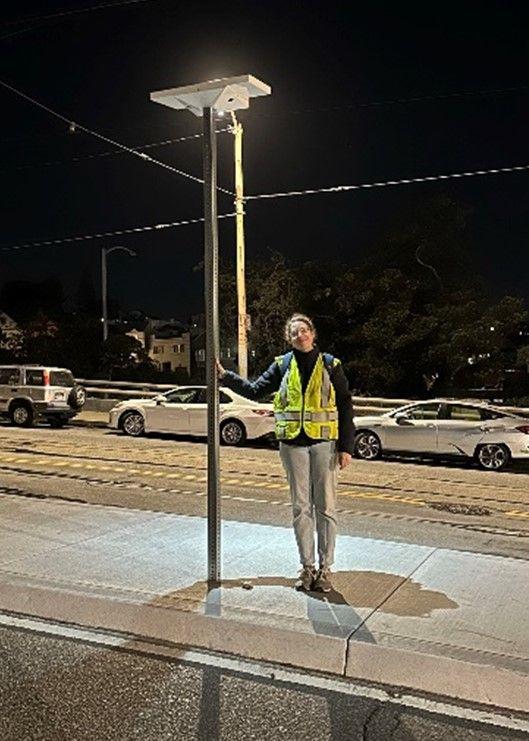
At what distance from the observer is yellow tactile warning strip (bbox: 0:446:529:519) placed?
1080 cm

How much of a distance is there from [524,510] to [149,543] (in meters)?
5.38

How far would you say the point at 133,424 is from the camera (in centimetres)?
1878

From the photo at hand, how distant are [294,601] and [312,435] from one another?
1084 mm

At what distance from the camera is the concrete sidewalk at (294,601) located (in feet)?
15.3

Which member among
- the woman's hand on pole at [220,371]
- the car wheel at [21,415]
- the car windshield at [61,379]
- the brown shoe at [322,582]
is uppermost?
the woman's hand on pole at [220,371]

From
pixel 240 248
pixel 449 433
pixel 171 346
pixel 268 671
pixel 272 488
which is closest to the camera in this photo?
pixel 268 671

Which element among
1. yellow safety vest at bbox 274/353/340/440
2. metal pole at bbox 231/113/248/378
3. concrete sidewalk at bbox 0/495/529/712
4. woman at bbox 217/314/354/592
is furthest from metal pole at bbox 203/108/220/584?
metal pole at bbox 231/113/248/378

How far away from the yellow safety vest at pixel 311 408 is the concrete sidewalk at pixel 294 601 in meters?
1.09

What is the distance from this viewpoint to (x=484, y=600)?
18.7 ft

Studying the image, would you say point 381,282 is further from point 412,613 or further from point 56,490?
point 412,613

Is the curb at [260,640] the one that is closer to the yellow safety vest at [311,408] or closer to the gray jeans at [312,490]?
the gray jeans at [312,490]

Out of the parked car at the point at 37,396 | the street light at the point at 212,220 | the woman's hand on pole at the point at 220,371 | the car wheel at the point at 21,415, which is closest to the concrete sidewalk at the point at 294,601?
the street light at the point at 212,220

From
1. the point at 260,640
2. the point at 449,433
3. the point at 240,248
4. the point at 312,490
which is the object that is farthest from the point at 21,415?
the point at 260,640

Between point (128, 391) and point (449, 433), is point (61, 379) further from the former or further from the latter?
point (449, 433)
